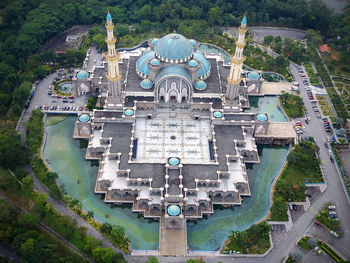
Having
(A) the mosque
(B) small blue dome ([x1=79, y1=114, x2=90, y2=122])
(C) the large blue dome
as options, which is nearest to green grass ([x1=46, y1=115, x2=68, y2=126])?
(A) the mosque

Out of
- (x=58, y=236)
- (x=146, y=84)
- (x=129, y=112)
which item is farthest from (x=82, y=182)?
(x=146, y=84)

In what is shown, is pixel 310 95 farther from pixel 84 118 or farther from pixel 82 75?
pixel 82 75

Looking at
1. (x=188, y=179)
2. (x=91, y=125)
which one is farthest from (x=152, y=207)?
(x=91, y=125)

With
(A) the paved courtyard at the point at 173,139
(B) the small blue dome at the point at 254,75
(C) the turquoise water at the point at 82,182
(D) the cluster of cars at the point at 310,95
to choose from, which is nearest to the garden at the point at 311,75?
(D) the cluster of cars at the point at 310,95

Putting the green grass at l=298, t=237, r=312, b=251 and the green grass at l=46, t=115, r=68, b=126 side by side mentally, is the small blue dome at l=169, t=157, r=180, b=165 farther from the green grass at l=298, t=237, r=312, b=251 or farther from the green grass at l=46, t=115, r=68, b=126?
the green grass at l=46, t=115, r=68, b=126

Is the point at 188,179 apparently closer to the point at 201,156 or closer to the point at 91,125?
the point at 201,156

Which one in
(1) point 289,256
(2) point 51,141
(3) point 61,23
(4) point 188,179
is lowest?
(1) point 289,256
